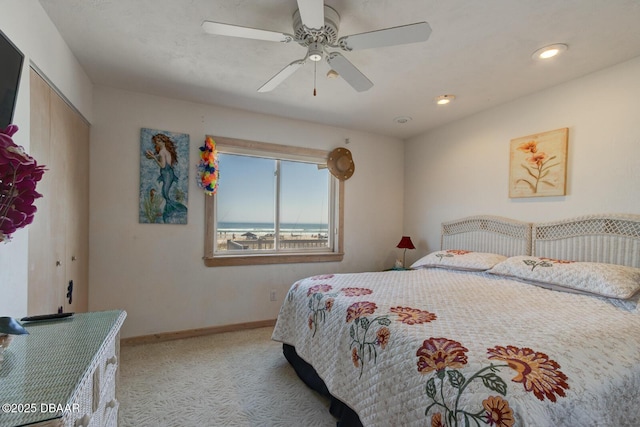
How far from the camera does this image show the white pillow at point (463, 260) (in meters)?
2.75

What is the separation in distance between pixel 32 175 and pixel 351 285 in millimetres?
1915

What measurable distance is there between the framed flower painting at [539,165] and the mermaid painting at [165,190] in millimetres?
3399

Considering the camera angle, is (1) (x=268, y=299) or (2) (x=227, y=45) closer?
(2) (x=227, y=45)

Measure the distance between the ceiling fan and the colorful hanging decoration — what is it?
1.46m

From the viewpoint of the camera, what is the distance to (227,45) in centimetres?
207

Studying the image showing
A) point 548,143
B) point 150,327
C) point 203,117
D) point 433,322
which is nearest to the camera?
point 433,322

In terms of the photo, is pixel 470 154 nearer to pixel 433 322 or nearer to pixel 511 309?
pixel 511 309

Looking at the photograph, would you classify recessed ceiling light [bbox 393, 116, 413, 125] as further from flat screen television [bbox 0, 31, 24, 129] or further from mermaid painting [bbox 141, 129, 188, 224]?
flat screen television [bbox 0, 31, 24, 129]

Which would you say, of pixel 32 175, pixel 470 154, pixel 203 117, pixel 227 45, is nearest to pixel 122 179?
pixel 203 117

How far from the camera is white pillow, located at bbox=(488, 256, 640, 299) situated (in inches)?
73.0

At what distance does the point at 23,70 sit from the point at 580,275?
358 centimetres

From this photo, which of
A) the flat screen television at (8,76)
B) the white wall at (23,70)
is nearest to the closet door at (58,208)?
the white wall at (23,70)

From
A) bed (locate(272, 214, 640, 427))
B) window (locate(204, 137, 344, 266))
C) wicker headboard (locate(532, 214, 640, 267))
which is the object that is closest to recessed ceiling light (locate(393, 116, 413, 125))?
window (locate(204, 137, 344, 266))

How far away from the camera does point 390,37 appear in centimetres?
154
